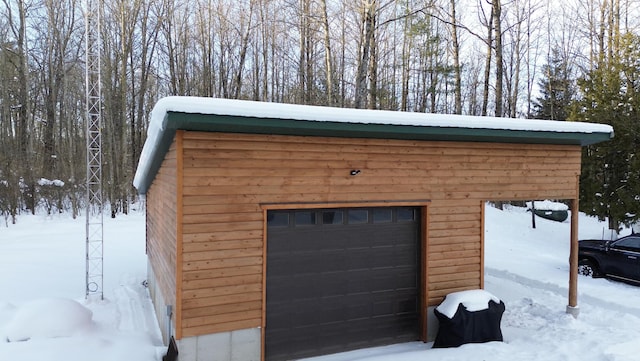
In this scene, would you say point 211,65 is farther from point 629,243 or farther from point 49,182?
point 629,243

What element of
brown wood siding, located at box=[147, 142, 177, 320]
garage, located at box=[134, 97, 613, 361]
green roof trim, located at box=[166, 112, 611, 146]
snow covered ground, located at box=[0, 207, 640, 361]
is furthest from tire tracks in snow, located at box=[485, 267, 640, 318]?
brown wood siding, located at box=[147, 142, 177, 320]

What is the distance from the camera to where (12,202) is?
59.3ft

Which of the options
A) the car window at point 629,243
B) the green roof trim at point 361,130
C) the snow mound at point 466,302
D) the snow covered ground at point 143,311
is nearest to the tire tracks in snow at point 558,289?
the snow covered ground at point 143,311

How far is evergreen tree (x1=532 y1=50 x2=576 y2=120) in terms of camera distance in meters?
26.7

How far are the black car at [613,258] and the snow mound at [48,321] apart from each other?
449 inches

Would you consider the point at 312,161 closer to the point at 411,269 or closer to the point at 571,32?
the point at 411,269

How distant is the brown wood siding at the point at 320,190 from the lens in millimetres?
5105

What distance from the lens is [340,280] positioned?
6184mm

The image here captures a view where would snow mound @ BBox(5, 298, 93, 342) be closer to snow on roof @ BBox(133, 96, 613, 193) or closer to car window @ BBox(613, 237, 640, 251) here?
snow on roof @ BBox(133, 96, 613, 193)

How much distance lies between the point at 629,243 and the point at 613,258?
51 cm

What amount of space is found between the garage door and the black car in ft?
21.8

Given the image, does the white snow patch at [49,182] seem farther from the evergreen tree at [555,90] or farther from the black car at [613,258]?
the evergreen tree at [555,90]

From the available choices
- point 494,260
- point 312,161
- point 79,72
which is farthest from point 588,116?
point 79,72

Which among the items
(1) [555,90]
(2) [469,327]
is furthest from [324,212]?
(1) [555,90]
